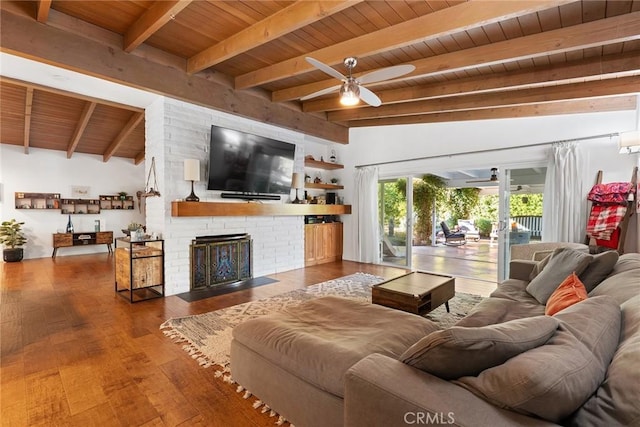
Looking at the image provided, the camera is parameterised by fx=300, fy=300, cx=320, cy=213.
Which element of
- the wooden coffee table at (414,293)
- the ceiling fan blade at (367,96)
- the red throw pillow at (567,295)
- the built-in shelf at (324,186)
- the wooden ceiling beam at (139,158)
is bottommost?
the wooden coffee table at (414,293)

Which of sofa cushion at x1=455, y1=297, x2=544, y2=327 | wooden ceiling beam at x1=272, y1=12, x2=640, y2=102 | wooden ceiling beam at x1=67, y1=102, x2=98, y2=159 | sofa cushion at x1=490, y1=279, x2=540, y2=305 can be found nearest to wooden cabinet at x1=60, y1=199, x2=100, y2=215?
wooden ceiling beam at x1=67, y1=102, x2=98, y2=159

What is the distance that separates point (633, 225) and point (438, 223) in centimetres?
626

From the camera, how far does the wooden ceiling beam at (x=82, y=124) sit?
16.7ft

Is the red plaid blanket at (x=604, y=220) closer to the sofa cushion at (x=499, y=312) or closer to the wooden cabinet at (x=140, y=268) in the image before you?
the sofa cushion at (x=499, y=312)

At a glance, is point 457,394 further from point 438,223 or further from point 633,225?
point 438,223

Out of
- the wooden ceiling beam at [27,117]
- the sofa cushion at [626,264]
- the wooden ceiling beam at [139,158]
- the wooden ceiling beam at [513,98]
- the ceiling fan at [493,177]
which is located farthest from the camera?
the wooden ceiling beam at [139,158]

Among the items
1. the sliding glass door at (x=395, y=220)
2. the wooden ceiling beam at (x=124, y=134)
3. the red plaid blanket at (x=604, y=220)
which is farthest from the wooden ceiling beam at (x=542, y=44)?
the wooden ceiling beam at (x=124, y=134)

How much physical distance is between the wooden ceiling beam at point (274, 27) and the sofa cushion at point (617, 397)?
2.47 metres

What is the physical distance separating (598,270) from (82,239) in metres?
9.41

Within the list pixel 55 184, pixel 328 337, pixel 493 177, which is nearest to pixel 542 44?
pixel 328 337

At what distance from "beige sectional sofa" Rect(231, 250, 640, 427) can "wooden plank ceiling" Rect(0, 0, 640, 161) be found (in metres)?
2.15

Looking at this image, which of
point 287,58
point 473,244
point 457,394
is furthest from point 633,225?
point 473,244

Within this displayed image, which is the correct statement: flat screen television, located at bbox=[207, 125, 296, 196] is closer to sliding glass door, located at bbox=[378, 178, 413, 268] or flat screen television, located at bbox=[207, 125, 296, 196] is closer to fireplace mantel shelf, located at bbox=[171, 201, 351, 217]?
fireplace mantel shelf, located at bbox=[171, 201, 351, 217]

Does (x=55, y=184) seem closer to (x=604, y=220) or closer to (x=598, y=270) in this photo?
(x=598, y=270)
